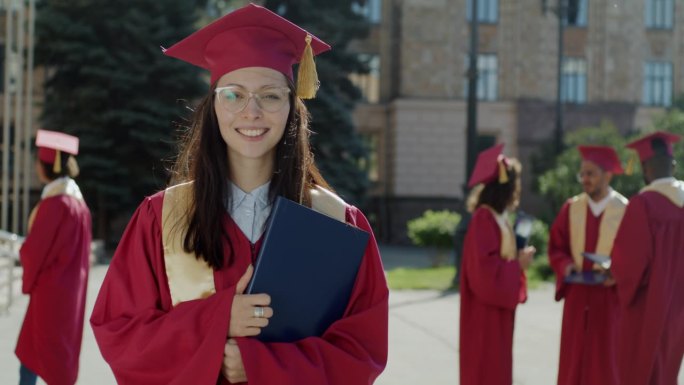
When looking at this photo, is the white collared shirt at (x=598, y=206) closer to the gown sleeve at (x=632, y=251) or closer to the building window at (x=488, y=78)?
the gown sleeve at (x=632, y=251)

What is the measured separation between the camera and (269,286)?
2.60 meters

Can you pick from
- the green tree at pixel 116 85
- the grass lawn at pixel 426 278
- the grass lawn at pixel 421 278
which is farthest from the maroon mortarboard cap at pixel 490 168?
the green tree at pixel 116 85

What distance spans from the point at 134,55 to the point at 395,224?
12.8 m

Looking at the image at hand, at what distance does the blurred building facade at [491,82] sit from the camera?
34250 millimetres

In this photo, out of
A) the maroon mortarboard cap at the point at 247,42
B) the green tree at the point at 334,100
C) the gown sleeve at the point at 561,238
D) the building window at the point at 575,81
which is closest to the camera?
the maroon mortarboard cap at the point at 247,42

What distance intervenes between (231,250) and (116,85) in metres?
22.3

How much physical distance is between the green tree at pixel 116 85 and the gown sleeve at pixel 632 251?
1893cm

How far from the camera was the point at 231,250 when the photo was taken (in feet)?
9.02

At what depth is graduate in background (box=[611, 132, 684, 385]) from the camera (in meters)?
5.90

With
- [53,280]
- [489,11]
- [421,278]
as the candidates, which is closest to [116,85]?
[421,278]

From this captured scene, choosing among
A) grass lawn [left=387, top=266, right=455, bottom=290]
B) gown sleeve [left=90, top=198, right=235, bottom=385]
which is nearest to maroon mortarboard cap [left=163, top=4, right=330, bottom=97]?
gown sleeve [left=90, top=198, right=235, bottom=385]

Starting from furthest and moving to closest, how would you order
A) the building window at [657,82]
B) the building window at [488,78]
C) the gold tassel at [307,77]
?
the building window at [657,82] → the building window at [488,78] → the gold tassel at [307,77]

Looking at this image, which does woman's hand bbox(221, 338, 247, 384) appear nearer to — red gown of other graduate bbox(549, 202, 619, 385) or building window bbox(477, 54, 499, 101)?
red gown of other graduate bbox(549, 202, 619, 385)

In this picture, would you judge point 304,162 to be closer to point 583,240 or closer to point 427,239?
point 583,240
